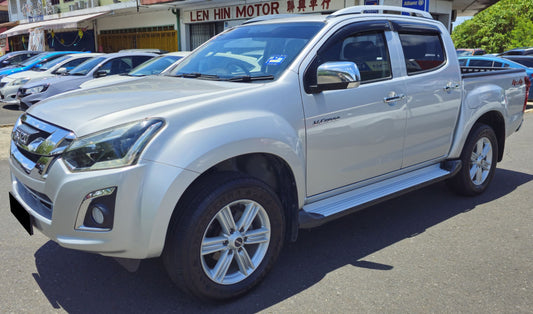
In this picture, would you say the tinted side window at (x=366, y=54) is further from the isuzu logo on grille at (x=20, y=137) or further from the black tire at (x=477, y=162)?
the isuzu logo on grille at (x=20, y=137)

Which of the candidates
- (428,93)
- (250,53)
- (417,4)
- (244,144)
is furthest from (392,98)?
(417,4)

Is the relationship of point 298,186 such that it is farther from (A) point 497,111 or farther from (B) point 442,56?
(A) point 497,111

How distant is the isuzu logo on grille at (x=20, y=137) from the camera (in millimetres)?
2973

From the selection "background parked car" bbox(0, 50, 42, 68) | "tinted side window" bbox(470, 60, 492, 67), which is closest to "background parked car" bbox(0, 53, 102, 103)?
"background parked car" bbox(0, 50, 42, 68)

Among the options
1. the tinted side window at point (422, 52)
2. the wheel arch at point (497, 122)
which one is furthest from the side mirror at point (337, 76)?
the wheel arch at point (497, 122)

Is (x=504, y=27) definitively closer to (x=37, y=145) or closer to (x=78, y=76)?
(x=78, y=76)

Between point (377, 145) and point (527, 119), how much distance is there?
30.6 feet

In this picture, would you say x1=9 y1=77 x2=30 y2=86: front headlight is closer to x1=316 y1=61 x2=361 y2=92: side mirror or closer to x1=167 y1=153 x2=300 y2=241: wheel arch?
x1=167 y1=153 x2=300 y2=241: wheel arch

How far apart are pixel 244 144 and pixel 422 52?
7.62 feet

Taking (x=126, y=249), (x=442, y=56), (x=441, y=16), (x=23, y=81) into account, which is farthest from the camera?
(x=441, y=16)

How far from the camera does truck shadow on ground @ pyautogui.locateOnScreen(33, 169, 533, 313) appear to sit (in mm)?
3029

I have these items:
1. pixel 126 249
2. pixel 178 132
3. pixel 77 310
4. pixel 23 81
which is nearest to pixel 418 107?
pixel 178 132

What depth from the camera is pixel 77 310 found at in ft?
9.63

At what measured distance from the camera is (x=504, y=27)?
31781mm
